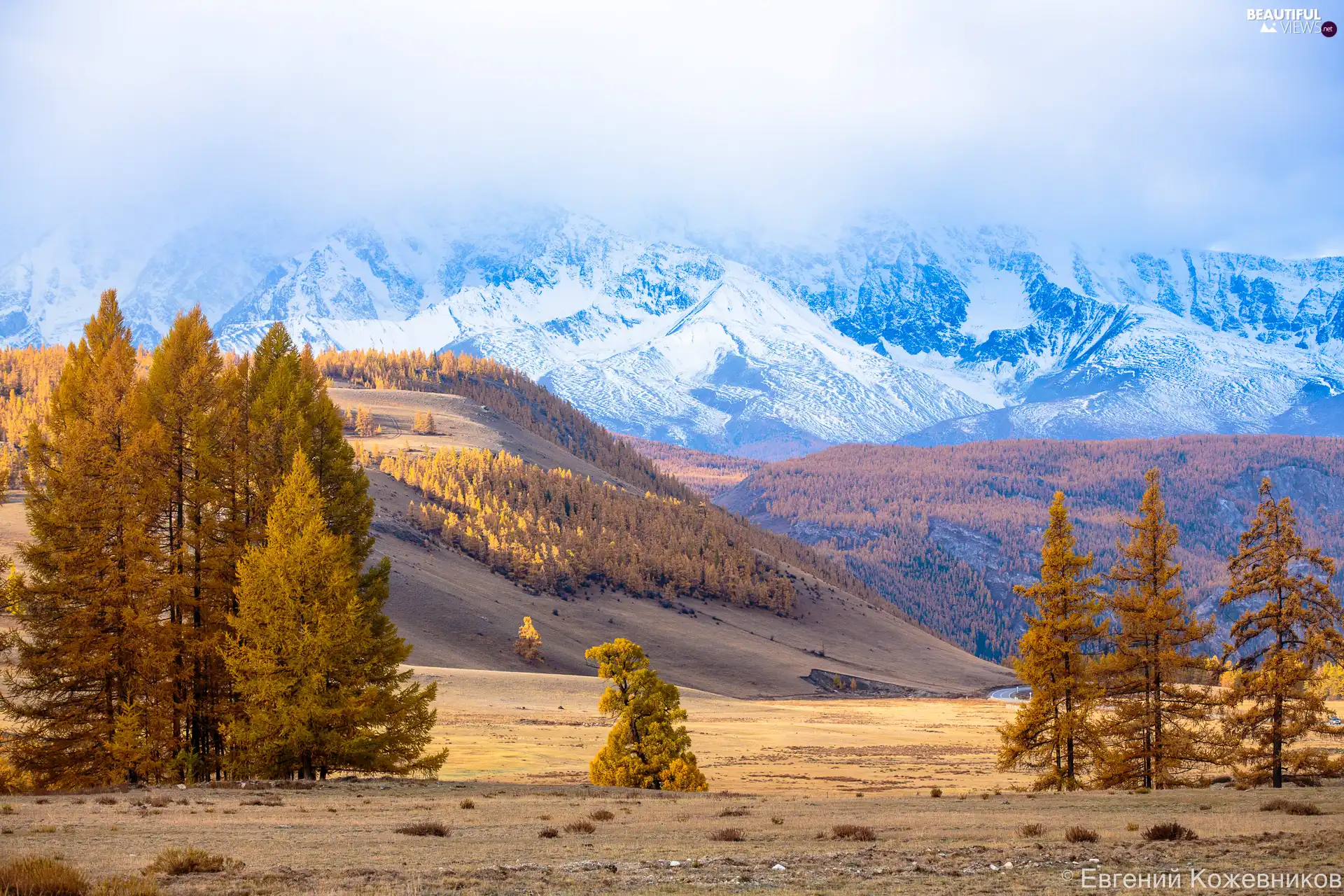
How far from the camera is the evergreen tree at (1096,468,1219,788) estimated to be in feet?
142

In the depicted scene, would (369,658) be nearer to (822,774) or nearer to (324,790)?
(324,790)

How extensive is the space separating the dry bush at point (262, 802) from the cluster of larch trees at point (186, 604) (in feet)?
20.7

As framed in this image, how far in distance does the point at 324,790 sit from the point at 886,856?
19916mm

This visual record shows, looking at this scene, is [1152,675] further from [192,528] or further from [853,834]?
[192,528]

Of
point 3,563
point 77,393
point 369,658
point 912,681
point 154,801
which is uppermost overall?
point 77,393

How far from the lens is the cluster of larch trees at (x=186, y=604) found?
37969 mm

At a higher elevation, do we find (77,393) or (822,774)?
(77,393)

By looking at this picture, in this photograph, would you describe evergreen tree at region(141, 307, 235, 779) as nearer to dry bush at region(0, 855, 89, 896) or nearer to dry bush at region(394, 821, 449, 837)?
dry bush at region(394, 821, 449, 837)

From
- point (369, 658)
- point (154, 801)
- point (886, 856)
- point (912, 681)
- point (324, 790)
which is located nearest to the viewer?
point (886, 856)

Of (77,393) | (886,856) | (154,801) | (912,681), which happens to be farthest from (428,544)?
(886,856)

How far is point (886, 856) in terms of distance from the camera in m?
21.9

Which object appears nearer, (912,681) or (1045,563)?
(1045,563)

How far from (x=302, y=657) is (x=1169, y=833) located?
27.0 m

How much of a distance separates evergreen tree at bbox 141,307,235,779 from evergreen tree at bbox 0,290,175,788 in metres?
0.84
